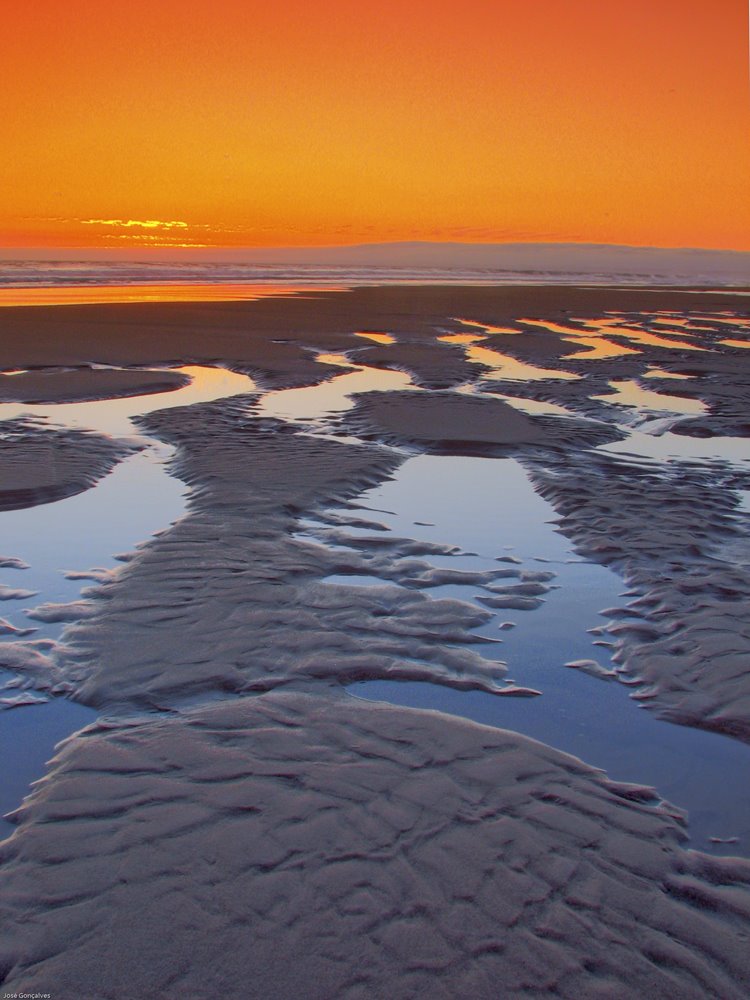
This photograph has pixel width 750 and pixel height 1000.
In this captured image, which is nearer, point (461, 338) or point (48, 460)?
point (48, 460)

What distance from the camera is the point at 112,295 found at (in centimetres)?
2705

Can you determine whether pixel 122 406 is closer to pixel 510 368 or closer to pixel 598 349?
pixel 510 368

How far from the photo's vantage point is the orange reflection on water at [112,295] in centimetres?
2403

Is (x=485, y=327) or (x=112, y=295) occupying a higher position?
(x=112, y=295)

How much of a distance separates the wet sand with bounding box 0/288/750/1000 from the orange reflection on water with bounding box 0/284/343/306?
766 inches

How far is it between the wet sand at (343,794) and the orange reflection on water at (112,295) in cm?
1945

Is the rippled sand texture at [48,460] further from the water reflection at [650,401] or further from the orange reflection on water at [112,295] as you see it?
the orange reflection on water at [112,295]

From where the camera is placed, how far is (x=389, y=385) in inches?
468

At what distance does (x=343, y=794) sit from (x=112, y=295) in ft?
86.1

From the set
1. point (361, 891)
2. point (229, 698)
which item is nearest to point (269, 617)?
point (229, 698)

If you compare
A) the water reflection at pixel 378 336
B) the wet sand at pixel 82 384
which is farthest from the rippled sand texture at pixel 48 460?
the water reflection at pixel 378 336

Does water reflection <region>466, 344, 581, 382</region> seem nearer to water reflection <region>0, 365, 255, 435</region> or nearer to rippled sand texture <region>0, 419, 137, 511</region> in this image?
water reflection <region>0, 365, 255, 435</region>

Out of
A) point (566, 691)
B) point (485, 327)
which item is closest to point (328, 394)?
point (566, 691)

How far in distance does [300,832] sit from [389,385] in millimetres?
9452
